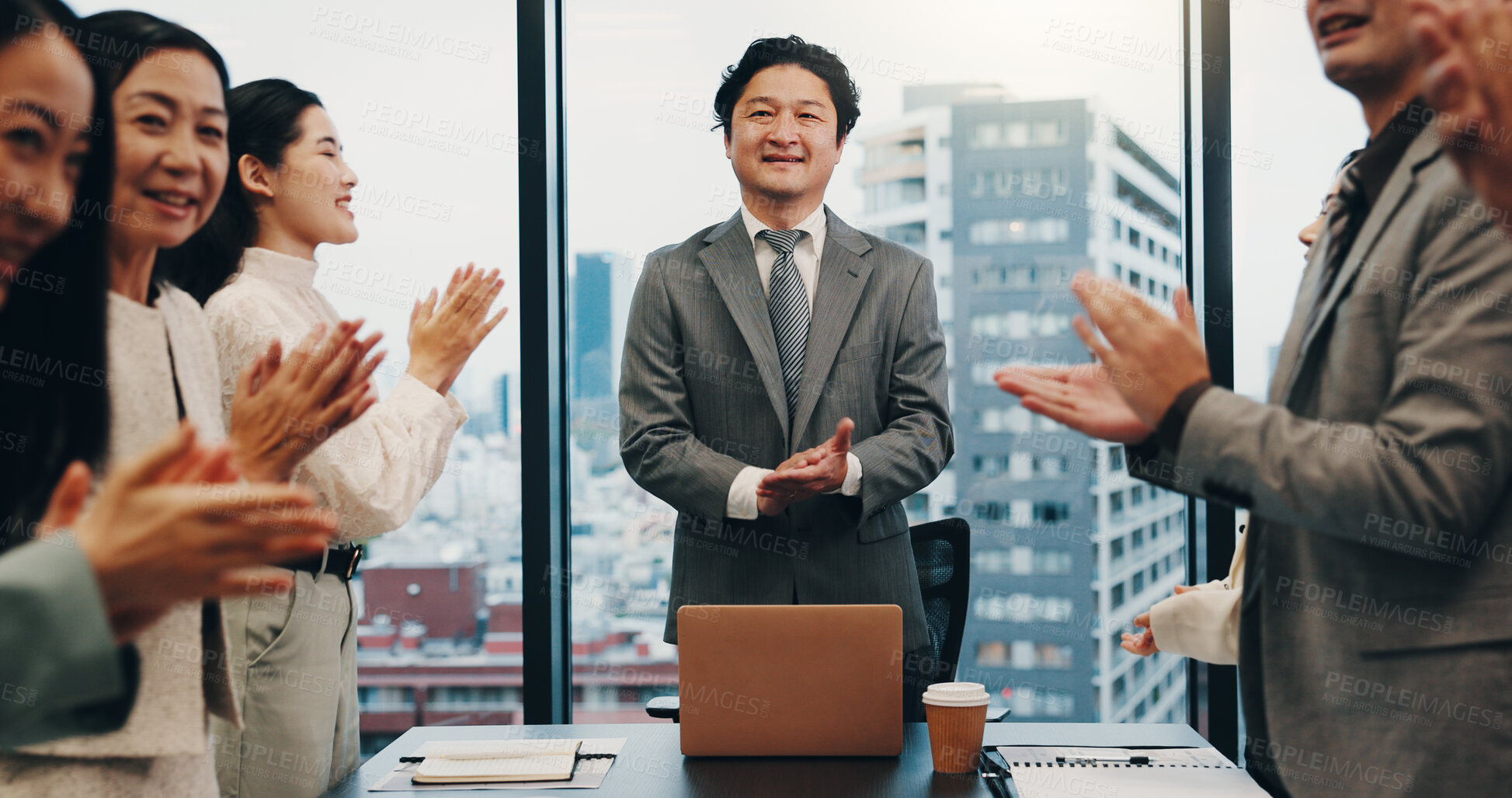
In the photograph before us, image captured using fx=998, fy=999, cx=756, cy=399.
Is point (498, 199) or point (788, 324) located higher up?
point (498, 199)

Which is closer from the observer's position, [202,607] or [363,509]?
[202,607]

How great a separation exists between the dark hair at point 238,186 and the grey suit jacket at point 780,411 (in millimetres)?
854

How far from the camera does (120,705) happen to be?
103cm

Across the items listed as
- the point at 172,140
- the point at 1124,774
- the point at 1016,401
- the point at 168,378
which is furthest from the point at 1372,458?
the point at 1016,401

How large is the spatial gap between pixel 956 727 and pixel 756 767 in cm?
31

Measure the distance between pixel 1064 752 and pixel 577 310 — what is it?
2.07 meters

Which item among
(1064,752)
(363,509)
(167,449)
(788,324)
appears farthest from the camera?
(788,324)

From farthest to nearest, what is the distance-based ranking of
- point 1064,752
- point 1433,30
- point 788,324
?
point 788,324, point 1064,752, point 1433,30

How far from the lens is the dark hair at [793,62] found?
257cm

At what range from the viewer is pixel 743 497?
2168 mm

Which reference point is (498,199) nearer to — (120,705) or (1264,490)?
(120,705)

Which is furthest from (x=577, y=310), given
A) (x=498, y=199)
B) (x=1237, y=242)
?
(x=1237, y=242)

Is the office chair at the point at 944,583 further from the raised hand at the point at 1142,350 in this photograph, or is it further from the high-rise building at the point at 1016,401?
the raised hand at the point at 1142,350

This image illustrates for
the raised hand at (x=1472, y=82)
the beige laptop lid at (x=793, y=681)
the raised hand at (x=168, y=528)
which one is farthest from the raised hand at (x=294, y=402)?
the raised hand at (x=1472, y=82)
